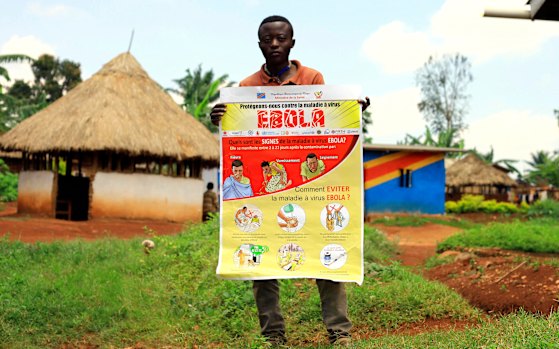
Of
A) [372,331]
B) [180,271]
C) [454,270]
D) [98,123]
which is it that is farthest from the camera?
[98,123]

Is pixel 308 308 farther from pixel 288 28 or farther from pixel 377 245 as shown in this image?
pixel 377 245

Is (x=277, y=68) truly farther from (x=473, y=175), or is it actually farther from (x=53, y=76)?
(x=53, y=76)

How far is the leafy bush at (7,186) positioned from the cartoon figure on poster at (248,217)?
23859 mm

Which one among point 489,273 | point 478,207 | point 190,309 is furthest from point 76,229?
point 478,207

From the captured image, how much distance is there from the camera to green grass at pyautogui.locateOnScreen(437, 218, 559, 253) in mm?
8594

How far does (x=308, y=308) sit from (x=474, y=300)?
1.82 metres

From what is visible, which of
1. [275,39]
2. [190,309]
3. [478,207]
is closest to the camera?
[275,39]

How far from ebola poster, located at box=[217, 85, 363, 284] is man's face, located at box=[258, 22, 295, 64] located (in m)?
0.22

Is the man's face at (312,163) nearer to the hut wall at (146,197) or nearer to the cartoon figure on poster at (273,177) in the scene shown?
the cartoon figure on poster at (273,177)

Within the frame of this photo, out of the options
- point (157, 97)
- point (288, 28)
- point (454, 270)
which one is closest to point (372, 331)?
point (288, 28)

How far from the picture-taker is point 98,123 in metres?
14.5

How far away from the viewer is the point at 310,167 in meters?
3.55

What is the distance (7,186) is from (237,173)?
2539 cm

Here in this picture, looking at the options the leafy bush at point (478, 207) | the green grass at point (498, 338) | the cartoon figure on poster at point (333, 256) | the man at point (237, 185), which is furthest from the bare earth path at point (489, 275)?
the leafy bush at point (478, 207)
